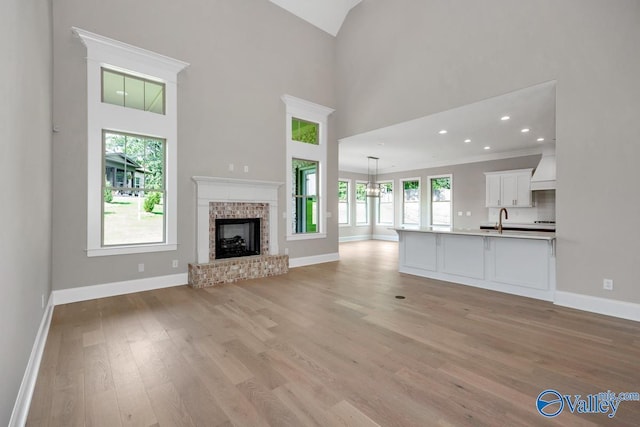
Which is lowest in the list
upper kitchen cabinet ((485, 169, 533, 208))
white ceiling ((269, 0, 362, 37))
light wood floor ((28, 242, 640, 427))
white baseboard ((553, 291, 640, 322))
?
light wood floor ((28, 242, 640, 427))

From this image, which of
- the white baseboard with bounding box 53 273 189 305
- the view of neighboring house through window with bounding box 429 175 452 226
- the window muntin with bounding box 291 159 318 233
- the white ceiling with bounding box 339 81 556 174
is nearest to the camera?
the white baseboard with bounding box 53 273 189 305

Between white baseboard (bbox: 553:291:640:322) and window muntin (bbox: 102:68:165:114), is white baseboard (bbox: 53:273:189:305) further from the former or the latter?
white baseboard (bbox: 553:291:640:322)

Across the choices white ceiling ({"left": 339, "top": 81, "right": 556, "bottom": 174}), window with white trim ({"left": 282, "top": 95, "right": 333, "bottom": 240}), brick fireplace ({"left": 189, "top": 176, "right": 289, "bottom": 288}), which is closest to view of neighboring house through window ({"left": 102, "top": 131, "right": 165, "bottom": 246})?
brick fireplace ({"left": 189, "top": 176, "right": 289, "bottom": 288})

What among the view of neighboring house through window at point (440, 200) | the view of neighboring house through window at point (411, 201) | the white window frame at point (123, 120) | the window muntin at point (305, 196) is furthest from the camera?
the view of neighboring house through window at point (411, 201)

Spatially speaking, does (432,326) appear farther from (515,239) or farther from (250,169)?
(250,169)

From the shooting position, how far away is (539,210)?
25.3 ft

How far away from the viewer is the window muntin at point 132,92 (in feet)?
13.6

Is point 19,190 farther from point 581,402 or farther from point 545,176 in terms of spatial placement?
point 545,176

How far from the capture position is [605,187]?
3.46 metres

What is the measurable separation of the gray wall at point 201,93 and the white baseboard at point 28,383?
1.59m

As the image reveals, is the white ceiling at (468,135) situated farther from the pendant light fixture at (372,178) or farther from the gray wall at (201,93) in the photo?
the gray wall at (201,93)

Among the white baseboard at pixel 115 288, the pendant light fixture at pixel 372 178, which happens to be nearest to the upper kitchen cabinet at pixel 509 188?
the pendant light fixture at pixel 372 178

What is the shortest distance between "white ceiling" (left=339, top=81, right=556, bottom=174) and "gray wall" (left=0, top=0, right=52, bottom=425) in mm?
5161

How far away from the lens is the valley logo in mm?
1759
